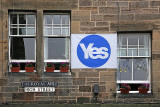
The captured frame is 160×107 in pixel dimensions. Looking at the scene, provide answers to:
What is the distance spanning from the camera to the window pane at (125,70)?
9625 mm

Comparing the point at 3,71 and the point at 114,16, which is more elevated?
the point at 114,16

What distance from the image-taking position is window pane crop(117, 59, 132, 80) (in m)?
9.62

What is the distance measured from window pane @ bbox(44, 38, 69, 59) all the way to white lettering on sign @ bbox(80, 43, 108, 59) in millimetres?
613

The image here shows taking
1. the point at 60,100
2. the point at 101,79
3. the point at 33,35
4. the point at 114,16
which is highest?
the point at 114,16

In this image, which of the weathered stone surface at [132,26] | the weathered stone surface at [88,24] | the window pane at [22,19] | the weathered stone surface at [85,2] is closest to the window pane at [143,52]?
the weathered stone surface at [132,26]

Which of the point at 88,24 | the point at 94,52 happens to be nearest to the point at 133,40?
the point at 94,52

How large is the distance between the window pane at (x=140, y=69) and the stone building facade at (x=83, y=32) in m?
0.23

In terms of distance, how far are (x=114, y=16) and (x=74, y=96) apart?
3.07m

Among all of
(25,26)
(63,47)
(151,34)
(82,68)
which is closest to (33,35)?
(25,26)

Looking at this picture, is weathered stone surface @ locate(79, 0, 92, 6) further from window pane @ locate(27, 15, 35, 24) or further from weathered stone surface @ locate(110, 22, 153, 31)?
window pane @ locate(27, 15, 35, 24)

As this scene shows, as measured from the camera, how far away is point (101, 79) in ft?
30.9

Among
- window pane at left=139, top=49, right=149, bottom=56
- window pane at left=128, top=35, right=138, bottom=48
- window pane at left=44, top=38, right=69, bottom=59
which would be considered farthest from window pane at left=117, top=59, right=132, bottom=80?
window pane at left=44, top=38, right=69, bottom=59

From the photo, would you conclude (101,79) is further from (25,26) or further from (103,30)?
(25,26)

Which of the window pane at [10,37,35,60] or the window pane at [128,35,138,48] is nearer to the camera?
the window pane at [10,37,35,60]
